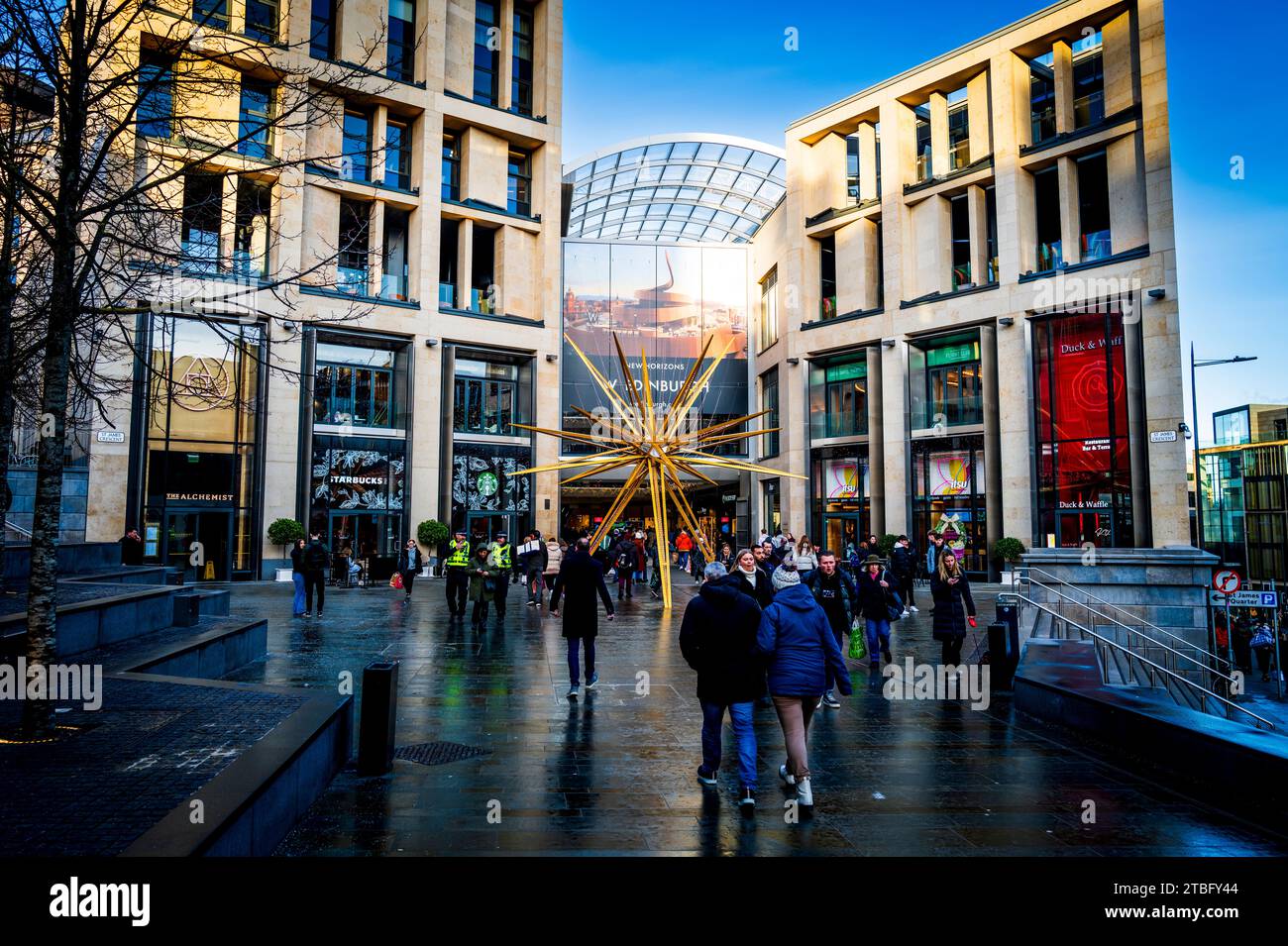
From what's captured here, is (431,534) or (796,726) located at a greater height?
(431,534)

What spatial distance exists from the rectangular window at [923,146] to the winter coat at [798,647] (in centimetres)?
3255

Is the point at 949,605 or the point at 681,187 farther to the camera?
the point at 681,187

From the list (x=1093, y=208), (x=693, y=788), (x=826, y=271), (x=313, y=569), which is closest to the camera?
(x=693, y=788)

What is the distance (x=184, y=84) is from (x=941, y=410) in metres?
30.7

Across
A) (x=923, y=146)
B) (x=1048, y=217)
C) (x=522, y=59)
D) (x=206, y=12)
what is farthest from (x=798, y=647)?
(x=522, y=59)

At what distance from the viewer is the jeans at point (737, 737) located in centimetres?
589

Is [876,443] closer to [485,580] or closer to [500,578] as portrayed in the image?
[500,578]

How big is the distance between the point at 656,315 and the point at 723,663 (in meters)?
38.8

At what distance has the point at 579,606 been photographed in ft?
30.7

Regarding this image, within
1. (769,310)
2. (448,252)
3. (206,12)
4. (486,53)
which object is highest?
(486,53)

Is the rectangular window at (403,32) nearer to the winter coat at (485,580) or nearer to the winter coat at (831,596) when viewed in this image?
the winter coat at (485,580)

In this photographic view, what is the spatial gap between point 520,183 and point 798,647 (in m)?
33.1

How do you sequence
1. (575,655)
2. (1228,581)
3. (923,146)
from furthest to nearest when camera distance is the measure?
(923,146)
(1228,581)
(575,655)
